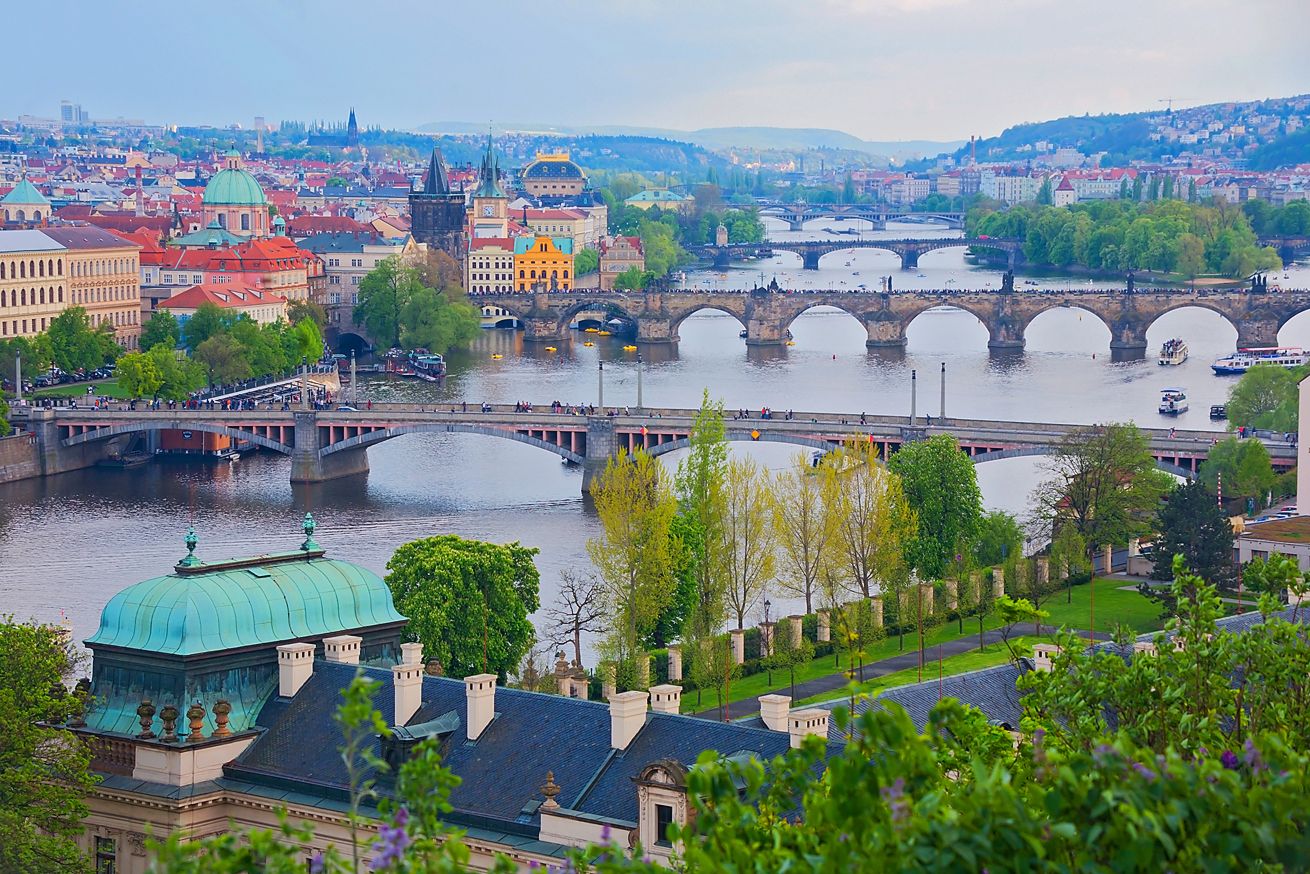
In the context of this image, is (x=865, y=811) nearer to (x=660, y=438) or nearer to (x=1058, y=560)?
(x=1058, y=560)

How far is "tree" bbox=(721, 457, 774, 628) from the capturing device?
43.6 meters

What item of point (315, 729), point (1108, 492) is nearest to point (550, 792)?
point (315, 729)

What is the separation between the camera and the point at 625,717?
23547 mm

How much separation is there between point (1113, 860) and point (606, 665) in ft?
89.7

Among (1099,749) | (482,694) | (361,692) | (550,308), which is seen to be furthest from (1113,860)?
(550,308)

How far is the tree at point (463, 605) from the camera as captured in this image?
121 feet

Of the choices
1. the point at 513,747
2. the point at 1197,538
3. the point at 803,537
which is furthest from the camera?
the point at 803,537

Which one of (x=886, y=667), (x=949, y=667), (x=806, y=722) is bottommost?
(x=886, y=667)

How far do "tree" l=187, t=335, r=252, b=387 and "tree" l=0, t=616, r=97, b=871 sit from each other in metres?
60.4

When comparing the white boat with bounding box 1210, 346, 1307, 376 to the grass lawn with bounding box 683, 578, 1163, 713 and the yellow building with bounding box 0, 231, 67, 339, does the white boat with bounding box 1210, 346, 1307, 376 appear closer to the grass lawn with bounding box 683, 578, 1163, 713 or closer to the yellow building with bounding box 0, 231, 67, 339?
the yellow building with bounding box 0, 231, 67, 339

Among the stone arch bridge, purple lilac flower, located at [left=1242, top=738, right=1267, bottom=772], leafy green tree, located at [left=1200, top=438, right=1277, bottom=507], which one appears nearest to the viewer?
purple lilac flower, located at [left=1242, top=738, right=1267, bottom=772]

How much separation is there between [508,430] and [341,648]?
41509 millimetres

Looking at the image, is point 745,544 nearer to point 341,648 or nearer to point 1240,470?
point 1240,470

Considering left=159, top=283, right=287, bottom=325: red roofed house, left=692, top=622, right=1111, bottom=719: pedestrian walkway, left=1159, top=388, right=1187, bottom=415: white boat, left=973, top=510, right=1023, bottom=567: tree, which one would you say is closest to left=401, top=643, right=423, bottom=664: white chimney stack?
left=692, top=622, right=1111, bottom=719: pedestrian walkway
